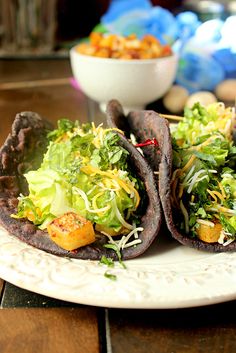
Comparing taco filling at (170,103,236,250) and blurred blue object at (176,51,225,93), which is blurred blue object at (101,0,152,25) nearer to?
blurred blue object at (176,51,225,93)

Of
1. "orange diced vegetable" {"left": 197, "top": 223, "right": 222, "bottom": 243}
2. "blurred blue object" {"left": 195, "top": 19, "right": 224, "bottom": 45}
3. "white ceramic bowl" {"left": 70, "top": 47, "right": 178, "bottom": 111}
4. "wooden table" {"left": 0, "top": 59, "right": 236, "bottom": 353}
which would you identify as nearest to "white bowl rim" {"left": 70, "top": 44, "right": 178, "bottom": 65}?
"white ceramic bowl" {"left": 70, "top": 47, "right": 178, "bottom": 111}

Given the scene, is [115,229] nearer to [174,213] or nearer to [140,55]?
[174,213]

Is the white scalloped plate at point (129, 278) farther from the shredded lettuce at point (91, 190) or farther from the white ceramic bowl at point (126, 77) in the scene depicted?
the white ceramic bowl at point (126, 77)

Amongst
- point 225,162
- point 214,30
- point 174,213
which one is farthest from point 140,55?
point 174,213

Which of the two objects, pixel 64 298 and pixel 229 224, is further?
pixel 229 224

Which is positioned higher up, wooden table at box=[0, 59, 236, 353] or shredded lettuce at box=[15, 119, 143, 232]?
shredded lettuce at box=[15, 119, 143, 232]

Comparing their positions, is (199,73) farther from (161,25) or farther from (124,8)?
(124,8)
